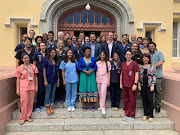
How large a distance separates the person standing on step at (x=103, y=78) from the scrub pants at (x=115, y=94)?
22 cm

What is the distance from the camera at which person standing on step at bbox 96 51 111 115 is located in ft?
12.5

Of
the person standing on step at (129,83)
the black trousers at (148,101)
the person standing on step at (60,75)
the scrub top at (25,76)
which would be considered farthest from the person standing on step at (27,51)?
the black trousers at (148,101)

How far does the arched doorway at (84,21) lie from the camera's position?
6910 mm

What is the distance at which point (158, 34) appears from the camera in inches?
260

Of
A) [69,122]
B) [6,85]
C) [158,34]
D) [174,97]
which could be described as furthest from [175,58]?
[6,85]

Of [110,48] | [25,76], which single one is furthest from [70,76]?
[110,48]

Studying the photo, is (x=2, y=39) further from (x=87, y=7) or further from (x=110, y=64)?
(x=110, y=64)

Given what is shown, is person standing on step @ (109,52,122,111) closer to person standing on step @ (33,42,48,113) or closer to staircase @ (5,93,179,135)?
staircase @ (5,93,179,135)

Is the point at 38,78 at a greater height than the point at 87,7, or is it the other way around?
the point at 87,7

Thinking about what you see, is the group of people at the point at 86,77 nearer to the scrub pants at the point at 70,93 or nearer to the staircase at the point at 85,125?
the scrub pants at the point at 70,93

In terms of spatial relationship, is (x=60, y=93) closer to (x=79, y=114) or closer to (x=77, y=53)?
(x=79, y=114)

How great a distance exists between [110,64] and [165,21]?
4486mm

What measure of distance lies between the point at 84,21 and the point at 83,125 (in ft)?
16.8

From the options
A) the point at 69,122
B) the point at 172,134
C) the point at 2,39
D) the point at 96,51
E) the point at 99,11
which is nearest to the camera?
the point at 172,134
